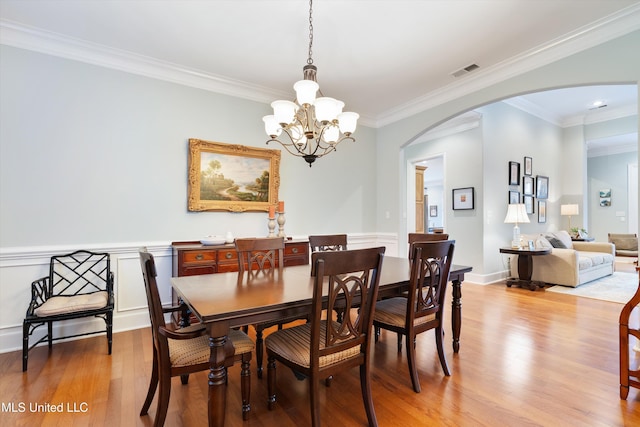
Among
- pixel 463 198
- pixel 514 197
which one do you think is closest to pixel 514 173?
pixel 514 197

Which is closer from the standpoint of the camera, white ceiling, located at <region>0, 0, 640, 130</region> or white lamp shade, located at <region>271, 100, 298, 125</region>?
white lamp shade, located at <region>271, 100, 298, 125</region>

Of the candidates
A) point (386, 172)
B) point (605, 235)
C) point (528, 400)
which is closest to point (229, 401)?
point (528, 400)

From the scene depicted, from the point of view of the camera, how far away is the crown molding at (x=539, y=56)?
8.05 feet

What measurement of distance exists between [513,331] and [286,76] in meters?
A: 3.66

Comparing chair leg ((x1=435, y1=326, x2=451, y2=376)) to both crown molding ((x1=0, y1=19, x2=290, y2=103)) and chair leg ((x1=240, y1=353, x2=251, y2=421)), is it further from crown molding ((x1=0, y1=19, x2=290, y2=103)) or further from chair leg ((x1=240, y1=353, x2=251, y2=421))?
crown molding ((x1=0, y1=19, x2=290, y2=103))

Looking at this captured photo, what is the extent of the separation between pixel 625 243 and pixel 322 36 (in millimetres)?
8699

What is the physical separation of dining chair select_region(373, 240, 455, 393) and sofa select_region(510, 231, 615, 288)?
3.80 meters

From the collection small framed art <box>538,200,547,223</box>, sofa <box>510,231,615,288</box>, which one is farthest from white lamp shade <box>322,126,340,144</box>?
small framed art <box>538,200,547,223</box>

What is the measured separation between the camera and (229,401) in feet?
6.12

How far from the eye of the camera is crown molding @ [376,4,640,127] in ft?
8.05

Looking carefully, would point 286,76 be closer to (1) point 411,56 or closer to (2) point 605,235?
(1) point 411,56

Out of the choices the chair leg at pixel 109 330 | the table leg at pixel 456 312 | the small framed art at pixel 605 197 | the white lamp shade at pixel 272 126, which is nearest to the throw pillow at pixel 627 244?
the small framed art at pixel 605 197

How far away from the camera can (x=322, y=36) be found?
274 cm

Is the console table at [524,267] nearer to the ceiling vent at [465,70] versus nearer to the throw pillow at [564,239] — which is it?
the throw pillow at [564,239]
